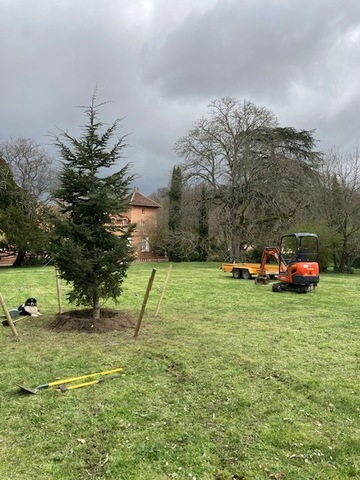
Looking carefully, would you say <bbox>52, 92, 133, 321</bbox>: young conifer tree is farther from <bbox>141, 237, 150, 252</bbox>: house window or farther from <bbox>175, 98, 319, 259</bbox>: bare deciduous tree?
<bbox>141, 237, 150, 252</bbox>: house window

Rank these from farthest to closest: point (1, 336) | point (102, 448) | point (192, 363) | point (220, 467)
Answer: point (1, 336) → point (192, 363) → point (102, 448) → point (220, 467)

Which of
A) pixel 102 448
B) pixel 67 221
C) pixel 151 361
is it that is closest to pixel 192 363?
pixel 151 361

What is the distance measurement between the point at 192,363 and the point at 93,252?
311 centimetres

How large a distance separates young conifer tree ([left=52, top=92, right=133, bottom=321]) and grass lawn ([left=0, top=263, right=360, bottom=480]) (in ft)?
3.74

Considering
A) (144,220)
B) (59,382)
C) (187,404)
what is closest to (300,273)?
(187,404)

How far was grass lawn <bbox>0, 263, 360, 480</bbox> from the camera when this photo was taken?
3096mm

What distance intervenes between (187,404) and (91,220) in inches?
178

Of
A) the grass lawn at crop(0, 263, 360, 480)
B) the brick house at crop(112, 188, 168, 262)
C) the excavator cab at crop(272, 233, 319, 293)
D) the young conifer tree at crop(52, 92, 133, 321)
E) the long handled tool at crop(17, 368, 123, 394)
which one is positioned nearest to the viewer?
the grass lawn at crop(0, 263, 360, 480)

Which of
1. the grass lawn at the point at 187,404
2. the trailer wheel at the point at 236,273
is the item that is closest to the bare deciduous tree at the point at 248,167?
the trailer wheel at the point at 236,273

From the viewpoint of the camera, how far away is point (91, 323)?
24.9 ft

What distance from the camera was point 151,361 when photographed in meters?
5.70

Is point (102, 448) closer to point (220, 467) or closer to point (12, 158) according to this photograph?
point (220, 467)

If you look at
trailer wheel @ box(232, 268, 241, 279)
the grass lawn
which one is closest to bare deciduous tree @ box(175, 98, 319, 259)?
trailer wheel @ box(232, 268, 241, 279)

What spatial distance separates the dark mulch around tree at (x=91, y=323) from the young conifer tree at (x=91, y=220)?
0.31 metres
